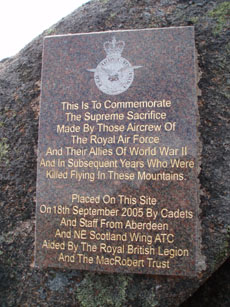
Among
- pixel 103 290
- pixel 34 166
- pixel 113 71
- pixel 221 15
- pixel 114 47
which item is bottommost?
pixel 103 290

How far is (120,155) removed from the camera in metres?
2.33

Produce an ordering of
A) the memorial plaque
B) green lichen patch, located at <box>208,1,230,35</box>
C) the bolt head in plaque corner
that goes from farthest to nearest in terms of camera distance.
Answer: green lichen patch, located at <box>208,1,230,35</box> < the bolt head in plaque corner < the memorial plaque

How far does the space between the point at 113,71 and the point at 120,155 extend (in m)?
0.71

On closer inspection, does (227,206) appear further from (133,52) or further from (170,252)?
(133,52)

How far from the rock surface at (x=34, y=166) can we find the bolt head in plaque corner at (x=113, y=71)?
331mm

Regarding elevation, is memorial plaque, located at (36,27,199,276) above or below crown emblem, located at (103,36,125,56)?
below

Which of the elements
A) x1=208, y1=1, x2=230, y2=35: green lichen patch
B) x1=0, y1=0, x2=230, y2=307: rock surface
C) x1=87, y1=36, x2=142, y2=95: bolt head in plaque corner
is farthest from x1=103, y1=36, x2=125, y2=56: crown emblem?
x1=208, y1=1, x2=230, y2=35: green lichen patch

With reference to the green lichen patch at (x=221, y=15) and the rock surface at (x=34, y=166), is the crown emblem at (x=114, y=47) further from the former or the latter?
the green lichen patch at (x=221, y=15)

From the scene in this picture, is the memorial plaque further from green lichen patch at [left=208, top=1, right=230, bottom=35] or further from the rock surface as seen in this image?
green lichen patch at [left=208, top=1, right=230, bottom=35]

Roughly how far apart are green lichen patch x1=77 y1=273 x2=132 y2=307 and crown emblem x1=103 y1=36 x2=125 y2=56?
182cm

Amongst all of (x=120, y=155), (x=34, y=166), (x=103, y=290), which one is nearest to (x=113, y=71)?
(x=120, y=155)

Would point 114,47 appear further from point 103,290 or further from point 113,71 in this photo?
point 103,290

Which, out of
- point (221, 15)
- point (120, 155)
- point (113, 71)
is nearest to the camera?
point (120, 155)

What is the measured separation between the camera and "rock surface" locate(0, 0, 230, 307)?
2271 millimetres
